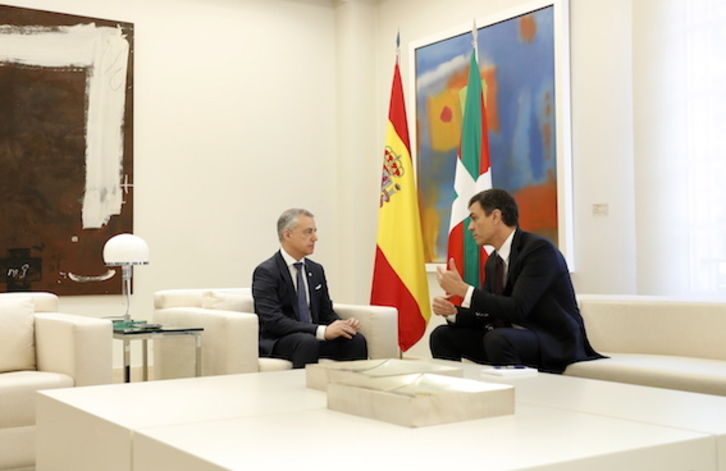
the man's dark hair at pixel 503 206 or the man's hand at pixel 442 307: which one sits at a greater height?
the man's dark hair at pixel 503 206

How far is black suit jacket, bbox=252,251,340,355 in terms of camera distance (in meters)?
4.60

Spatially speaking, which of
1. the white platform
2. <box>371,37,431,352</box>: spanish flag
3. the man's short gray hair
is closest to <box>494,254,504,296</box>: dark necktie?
the man's short gray hair

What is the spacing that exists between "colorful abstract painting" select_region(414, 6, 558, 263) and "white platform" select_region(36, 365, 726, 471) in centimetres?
375

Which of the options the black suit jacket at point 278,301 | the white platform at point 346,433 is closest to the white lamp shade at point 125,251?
the black suit jacket at point 278,301

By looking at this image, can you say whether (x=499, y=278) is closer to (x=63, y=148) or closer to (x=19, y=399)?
(x=19, y=399)

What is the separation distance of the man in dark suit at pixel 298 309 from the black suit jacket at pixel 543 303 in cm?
78

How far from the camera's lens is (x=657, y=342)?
442 cm

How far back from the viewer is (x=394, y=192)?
6293 millimetres

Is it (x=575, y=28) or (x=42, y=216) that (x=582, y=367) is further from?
(x=42, y=216)

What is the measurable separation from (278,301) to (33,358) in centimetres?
131

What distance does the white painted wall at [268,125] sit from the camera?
6648 millimetres

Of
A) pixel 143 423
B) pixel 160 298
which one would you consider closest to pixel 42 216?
pixel 160 298

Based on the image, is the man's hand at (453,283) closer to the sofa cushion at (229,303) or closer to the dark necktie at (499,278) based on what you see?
the dark necktie at (499,278)

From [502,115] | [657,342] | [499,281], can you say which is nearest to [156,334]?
[499,281]
